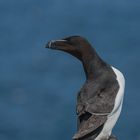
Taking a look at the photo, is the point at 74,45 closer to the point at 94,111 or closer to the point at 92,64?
the point at 92,64

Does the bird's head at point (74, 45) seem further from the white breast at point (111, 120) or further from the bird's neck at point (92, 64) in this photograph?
the white breast at point (111, 120)

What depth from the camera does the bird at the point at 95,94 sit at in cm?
207

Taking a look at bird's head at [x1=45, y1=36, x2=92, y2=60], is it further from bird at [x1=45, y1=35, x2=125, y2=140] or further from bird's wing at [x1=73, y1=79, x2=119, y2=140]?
bird's wing at [x1=73, y1=79, x2=119, y2=140]

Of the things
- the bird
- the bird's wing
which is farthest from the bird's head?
the bird's wing

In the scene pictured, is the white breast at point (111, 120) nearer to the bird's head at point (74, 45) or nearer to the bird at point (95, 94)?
the bird at point (95, 94)

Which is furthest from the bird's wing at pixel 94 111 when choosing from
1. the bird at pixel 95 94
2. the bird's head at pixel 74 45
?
the bird's head at pixel 74 45

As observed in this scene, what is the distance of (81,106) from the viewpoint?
6.88 feet

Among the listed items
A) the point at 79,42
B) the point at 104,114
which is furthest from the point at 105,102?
the point at 79,42

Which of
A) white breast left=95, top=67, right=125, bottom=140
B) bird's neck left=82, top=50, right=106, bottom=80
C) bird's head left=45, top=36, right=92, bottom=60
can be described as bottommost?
white breast left=95, top=67, right=125, bottom=140

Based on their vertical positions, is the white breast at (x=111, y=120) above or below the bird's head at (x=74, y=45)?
below

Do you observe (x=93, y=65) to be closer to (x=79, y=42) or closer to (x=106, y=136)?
(x=79, y=42)

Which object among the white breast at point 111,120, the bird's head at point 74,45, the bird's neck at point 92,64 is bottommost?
the white breast at point 111,120

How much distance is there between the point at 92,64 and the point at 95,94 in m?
0.10

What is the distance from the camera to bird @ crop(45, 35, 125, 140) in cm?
207
